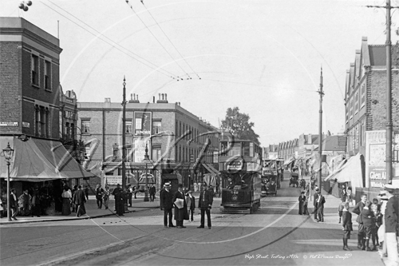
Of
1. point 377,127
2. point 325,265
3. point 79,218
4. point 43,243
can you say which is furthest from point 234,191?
point 325,265

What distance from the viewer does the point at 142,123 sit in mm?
56656

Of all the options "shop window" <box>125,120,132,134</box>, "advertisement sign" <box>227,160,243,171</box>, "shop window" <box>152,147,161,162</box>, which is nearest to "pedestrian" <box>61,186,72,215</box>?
"advertisement sign" <box>227,160,243,171</box>

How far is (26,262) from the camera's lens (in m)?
13.2

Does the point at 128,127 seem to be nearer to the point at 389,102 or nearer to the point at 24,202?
the point at 24,202

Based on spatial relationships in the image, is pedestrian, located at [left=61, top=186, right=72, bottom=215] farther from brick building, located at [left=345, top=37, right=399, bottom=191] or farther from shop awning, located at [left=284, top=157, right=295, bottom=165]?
shop awning, located at [left=284, top=157, right=295, bottom=165]

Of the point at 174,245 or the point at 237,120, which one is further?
the point at 174,245

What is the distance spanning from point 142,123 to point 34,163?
2684 centimetres

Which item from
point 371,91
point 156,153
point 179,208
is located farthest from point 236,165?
point 156,153

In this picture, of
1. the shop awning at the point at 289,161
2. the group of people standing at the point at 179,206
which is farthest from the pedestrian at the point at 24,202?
the shop awning at the point at 289,161

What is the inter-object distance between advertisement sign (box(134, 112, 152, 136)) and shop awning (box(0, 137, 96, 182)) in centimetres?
2204

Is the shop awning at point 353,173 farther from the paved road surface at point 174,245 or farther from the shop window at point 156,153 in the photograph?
the shop window at point 156,153

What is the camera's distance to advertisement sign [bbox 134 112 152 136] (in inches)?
2178

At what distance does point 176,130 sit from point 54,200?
22522 millimetres

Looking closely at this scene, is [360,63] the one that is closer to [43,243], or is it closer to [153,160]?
[153,160]
